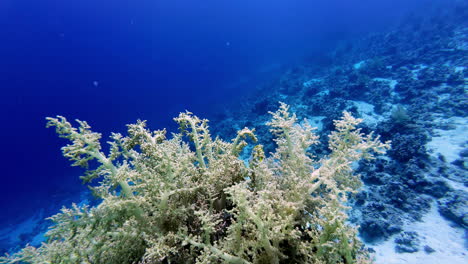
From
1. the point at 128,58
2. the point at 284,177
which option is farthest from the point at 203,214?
the point at 128,58

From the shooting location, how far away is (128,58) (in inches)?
4857

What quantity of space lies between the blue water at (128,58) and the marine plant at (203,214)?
95.9ft

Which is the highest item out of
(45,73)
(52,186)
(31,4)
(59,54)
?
(31,4)

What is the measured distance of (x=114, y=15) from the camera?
400ft

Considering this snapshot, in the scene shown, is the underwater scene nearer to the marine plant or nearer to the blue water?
the marine plant

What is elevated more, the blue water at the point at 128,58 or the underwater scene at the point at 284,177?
the blue water at the point at 128,58

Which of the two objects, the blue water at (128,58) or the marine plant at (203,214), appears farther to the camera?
the blue water at (128,58)

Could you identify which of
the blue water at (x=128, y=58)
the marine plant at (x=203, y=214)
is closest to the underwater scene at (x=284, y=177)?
the marine plant at (x=203, y=214)

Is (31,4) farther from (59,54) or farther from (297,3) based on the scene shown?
(297,3)

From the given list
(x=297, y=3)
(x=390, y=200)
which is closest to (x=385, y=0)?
(x=297, y=3)

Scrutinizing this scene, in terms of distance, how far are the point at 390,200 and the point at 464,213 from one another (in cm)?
169

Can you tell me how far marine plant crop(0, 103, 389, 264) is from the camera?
5.97 feet

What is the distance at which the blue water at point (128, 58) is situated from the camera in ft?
141

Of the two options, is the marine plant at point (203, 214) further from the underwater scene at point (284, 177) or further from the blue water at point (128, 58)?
the blue water at point (128, 58)
